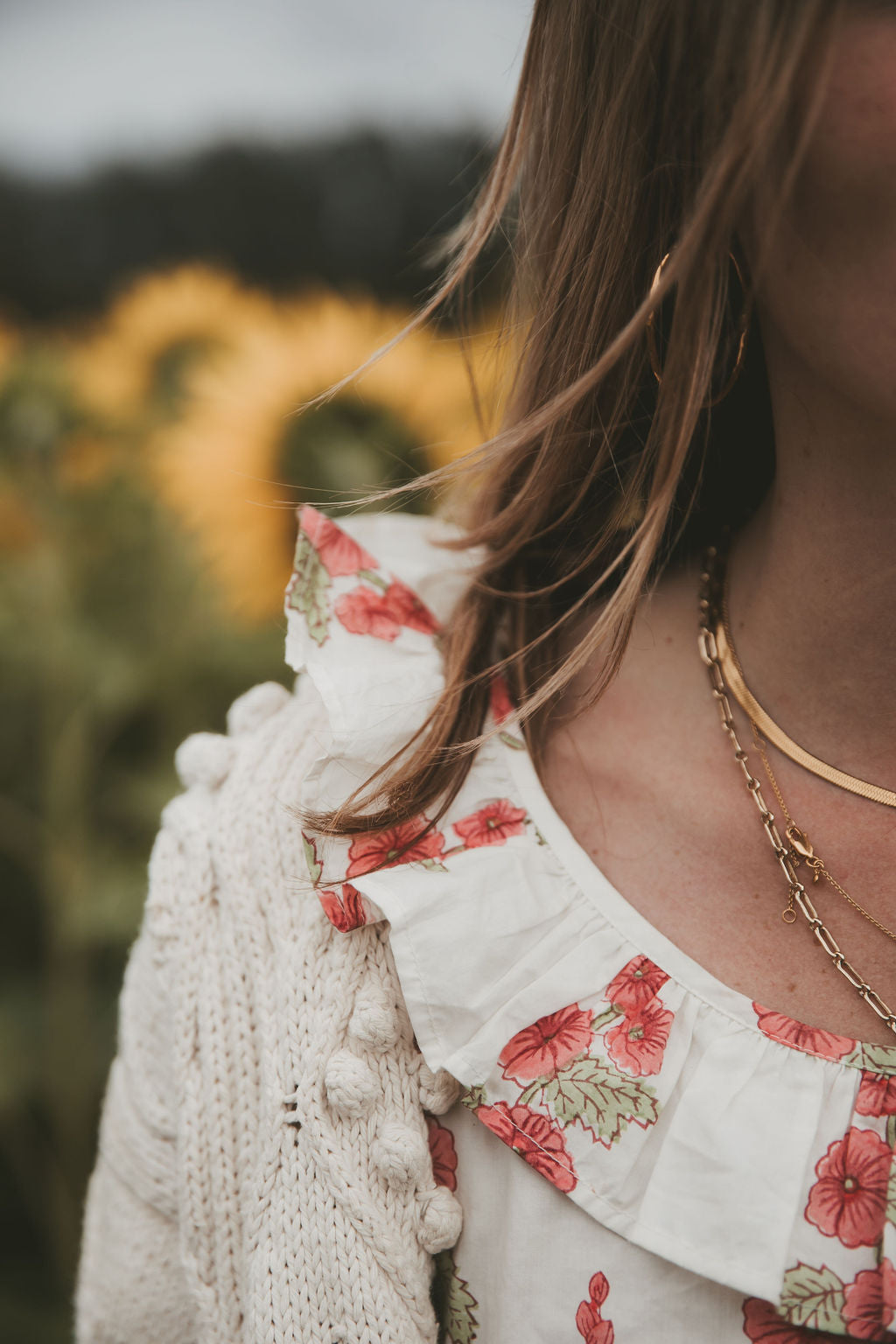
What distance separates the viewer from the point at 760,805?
2.42 feet

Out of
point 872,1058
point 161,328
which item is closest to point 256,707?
point 872,1058

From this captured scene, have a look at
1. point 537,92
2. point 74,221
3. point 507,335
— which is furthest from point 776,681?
point 74,221

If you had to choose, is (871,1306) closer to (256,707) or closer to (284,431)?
(256,707)

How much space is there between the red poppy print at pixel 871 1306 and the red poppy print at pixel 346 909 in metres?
0.33

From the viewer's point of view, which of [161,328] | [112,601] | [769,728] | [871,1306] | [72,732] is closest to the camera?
[871,1306]

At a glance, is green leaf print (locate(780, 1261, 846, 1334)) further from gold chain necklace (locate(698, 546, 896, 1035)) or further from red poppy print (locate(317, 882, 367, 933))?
red poppy print (locate(317, 882, 367, 933))

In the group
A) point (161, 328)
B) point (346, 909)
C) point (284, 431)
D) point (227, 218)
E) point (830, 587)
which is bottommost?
point (346, 909)

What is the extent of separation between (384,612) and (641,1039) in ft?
1.19

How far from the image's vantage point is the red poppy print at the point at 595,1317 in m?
0.61

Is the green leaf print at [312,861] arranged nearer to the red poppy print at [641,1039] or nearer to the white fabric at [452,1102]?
the white fabric at [452,1102]

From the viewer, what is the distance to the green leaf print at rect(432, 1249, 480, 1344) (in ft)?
2.18

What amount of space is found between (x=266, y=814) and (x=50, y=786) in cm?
70

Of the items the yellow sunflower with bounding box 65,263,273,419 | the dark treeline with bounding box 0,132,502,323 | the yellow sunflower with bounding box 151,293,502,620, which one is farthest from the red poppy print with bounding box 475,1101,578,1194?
the dark treeline with bounding box 0,132,502,323

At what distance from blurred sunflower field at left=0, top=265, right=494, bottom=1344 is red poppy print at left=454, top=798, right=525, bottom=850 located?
62cm
